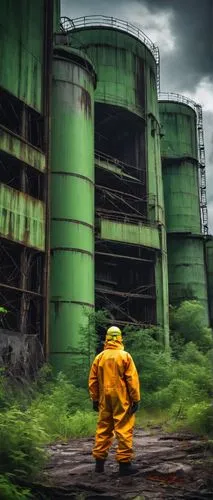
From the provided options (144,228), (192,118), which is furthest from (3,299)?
(192,118)

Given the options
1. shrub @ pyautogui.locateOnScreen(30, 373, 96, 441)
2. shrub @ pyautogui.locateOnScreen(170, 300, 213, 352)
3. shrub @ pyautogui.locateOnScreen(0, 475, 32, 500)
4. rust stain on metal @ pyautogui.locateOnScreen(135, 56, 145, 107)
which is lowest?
shrub @ pyautogui.locateOnScreen(30, 373, 96, 441)

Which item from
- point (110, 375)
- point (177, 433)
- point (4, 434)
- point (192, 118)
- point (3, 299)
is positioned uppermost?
point (192, 118)

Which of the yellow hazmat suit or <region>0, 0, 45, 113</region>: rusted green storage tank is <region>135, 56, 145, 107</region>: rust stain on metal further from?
the yellow hazmat suit

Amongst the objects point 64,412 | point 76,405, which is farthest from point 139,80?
point 64,412

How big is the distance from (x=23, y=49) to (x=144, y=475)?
1777cm

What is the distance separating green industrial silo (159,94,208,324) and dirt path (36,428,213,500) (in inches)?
1054

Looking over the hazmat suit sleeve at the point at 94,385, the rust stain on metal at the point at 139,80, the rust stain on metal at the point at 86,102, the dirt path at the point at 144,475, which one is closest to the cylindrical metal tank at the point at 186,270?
the rust stain on metal at the point at 139,80

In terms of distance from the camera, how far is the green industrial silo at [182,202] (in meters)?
35.5

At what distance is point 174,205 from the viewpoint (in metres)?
36.9

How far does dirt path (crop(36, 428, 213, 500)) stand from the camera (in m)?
5.23

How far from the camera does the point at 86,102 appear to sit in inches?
937

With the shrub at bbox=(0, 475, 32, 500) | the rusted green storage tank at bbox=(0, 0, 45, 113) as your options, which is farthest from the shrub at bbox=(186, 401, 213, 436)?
the rusted green storage tank at bbox=(0, 0, 45, 113)

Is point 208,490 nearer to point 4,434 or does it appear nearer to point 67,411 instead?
point 4,434

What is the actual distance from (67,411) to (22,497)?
9337 mm
